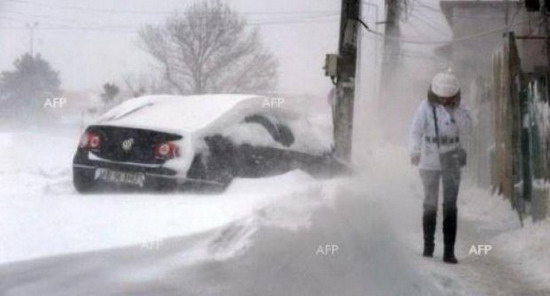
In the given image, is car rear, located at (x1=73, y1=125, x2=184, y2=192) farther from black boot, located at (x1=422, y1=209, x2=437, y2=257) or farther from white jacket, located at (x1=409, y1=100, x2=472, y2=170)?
black boot, located at (x1=422, y1=209, x2=437, y2=257)

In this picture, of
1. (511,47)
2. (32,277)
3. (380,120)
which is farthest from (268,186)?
(380,120)

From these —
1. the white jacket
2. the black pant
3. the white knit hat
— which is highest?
the white knit hat

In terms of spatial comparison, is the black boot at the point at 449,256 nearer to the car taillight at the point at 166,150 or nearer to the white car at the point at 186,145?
the white car at the point at 186,145

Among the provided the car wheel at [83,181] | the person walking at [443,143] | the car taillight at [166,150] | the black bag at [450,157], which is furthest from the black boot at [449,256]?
the car wheel at [83,181]

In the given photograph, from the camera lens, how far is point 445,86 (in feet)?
21.6

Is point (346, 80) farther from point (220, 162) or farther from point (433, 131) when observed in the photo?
point (220, 162)

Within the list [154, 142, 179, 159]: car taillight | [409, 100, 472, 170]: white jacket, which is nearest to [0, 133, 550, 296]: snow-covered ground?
[409, 100, 472, 170]: white jacket

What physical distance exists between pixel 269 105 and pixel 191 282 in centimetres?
422

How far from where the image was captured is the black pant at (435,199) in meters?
6.72

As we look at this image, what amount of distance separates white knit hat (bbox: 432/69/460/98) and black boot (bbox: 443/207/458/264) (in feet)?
3.10

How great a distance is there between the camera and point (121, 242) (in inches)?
158

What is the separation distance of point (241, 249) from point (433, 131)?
3.02 m

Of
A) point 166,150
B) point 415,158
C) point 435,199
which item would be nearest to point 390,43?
point 435,199

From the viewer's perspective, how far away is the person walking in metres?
6.63
